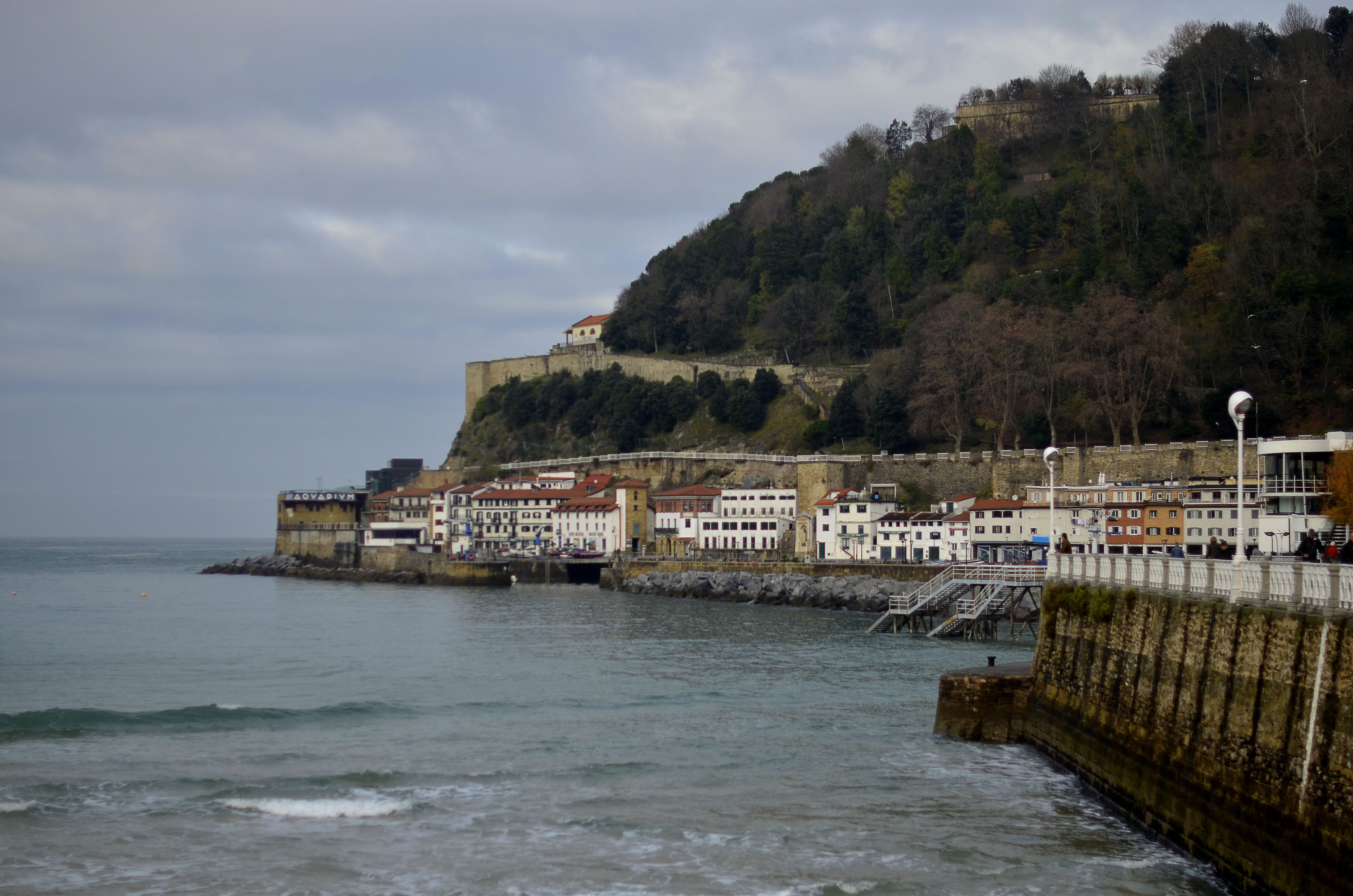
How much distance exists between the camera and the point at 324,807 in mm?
17625

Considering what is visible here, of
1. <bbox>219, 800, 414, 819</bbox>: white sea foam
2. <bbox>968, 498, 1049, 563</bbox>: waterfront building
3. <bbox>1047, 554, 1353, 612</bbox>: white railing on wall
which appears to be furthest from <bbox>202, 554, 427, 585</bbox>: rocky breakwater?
<bbox>1047, 554, 1353, 612</bbox>: white railing on wall

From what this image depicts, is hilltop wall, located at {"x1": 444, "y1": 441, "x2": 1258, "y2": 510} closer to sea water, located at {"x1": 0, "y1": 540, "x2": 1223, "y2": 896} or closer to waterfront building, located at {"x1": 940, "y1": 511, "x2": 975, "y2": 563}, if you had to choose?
waterfront building, located at {"x1": 940, "y1": 511, "x2": 975, "y2": 563}

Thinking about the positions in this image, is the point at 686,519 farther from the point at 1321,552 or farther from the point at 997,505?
the point at 1321,552

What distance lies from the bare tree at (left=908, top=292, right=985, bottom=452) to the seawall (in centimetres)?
5210

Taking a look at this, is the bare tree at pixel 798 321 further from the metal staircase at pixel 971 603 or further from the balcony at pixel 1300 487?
the balcony at pixel 1300 487

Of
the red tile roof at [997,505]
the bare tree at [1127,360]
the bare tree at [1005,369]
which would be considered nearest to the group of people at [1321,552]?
the red tile roof at [997,505]

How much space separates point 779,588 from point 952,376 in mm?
18615

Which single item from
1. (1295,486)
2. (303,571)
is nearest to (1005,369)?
(1295,486)

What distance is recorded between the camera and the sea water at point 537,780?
14.4m

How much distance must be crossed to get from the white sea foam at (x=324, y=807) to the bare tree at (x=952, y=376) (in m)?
55.6

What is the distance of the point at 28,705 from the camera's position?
2777cm

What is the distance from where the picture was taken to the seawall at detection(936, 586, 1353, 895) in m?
10.5

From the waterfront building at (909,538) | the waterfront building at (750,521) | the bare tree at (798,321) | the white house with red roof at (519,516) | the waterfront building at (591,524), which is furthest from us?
the bare tree at (798,321)

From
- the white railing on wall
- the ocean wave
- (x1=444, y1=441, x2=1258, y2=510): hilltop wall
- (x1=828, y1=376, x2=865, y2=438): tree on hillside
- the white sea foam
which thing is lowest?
the ocean wave
